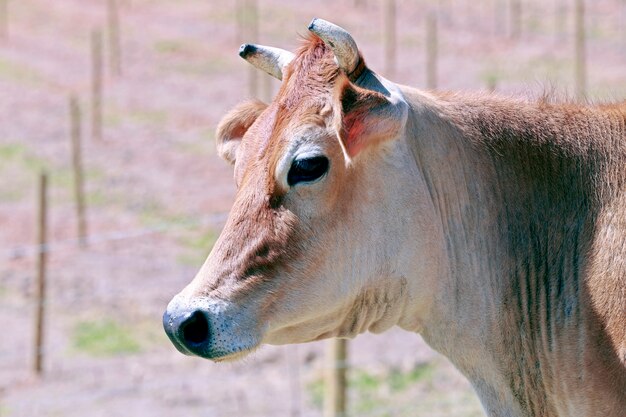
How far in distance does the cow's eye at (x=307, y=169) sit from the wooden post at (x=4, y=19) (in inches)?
924

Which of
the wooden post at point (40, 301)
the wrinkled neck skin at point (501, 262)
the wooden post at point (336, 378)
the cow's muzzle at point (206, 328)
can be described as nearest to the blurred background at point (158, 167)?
the wooden post at point (40, 301)

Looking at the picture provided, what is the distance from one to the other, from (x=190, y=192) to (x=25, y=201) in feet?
7.16

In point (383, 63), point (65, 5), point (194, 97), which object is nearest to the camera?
point (194, 97)

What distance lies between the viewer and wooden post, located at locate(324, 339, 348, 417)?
7375 millimetres

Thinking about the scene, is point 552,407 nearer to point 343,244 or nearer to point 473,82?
point 343,244

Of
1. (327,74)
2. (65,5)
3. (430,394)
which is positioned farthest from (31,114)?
(327,74)

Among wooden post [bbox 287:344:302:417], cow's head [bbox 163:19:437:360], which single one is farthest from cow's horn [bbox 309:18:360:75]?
wooden post [bbox 287:344:302:417]

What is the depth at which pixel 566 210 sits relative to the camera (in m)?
4.02

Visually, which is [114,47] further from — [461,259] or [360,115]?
[360,115]

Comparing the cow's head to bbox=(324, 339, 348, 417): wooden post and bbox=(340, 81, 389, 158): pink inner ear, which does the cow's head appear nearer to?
bbox=(340, 81, 389, 158): pink inner ear

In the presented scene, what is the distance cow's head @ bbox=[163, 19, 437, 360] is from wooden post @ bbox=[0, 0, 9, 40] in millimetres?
23386

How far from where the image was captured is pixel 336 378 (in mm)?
7438

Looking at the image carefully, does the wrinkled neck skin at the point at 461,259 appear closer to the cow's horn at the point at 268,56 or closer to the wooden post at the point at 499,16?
the cow's horn at the point at 268,56

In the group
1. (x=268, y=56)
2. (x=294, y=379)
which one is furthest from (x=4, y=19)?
(x=268, y=56)
